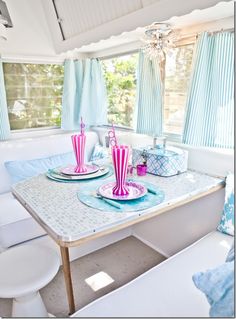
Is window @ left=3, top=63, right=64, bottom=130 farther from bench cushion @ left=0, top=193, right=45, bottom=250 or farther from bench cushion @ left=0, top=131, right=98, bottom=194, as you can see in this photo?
bench cushion @ left=0, top=193, right=45, bottom=250

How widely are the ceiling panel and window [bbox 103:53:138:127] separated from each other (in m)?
0.58

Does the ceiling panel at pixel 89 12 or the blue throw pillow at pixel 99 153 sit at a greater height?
the ceiling panel at pixel 89 12

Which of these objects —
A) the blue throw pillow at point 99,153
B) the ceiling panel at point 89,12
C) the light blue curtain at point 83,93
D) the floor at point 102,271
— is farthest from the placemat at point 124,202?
the light blue curtain at point 83,93

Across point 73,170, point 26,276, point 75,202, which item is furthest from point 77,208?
point 73,170

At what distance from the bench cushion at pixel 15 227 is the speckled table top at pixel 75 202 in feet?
1.16

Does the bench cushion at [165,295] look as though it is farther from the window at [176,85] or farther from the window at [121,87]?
the window at [121,87]

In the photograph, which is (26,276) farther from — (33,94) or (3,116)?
(33,94)

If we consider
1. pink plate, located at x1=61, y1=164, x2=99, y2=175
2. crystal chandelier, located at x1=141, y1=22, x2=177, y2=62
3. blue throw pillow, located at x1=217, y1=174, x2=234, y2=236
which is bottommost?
blue throw pillow, located at x1=217, y1=174, x2=234, y2=236

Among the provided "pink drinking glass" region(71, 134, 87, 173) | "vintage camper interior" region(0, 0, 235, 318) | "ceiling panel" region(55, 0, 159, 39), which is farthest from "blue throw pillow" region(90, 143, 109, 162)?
"ceiling panel" region(55, 0, 159, 39)

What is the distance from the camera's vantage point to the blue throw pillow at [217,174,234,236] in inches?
66.9

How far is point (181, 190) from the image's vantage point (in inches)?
63.0

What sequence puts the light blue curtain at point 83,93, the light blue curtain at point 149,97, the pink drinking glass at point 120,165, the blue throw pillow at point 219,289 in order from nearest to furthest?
1. the blue throw pillow at point 219,289
2. the pink drinking glass at point 120,165
3. the light blue curtain at point 149,97
4. the light blue curtain at point 83,93

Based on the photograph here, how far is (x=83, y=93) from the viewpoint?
9.64 ft

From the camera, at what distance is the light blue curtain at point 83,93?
→ 2916mm
